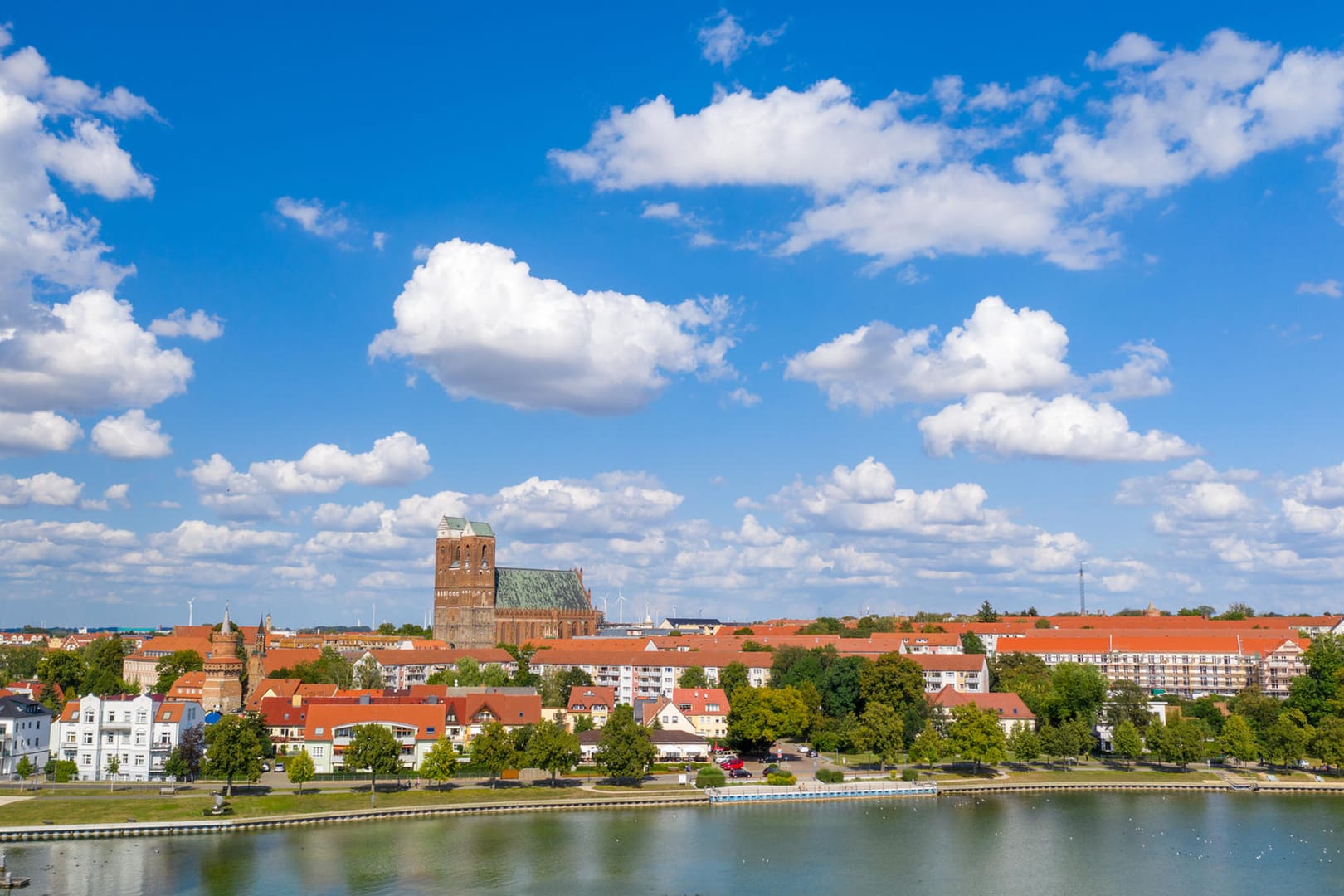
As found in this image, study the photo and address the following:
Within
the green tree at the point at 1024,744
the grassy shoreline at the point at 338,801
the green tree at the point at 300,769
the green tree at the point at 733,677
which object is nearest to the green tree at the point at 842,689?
the green tree at the point at 733,677

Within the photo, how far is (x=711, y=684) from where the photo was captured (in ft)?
357

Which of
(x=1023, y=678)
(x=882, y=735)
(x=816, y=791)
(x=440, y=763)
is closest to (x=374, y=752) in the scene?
(x=440, y=763)

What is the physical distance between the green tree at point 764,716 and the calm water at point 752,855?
51.1 ft

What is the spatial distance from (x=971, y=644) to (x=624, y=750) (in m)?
71.6

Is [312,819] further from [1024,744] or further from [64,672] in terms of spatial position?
[64,672]

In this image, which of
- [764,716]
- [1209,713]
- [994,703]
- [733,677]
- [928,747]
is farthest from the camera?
[733,677]

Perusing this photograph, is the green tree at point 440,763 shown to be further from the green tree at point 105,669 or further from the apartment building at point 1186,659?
the apartment building at point 1186,659

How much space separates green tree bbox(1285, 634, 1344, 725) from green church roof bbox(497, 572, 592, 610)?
314 feet

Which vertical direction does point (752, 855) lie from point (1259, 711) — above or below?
below

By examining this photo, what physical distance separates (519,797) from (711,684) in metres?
44.2

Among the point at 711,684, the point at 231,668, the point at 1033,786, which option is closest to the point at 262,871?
the point at 231,668

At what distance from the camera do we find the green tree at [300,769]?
6456 centimetres

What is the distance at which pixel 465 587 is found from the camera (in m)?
154

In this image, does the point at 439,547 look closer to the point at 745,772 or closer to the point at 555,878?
the point at 745,772
